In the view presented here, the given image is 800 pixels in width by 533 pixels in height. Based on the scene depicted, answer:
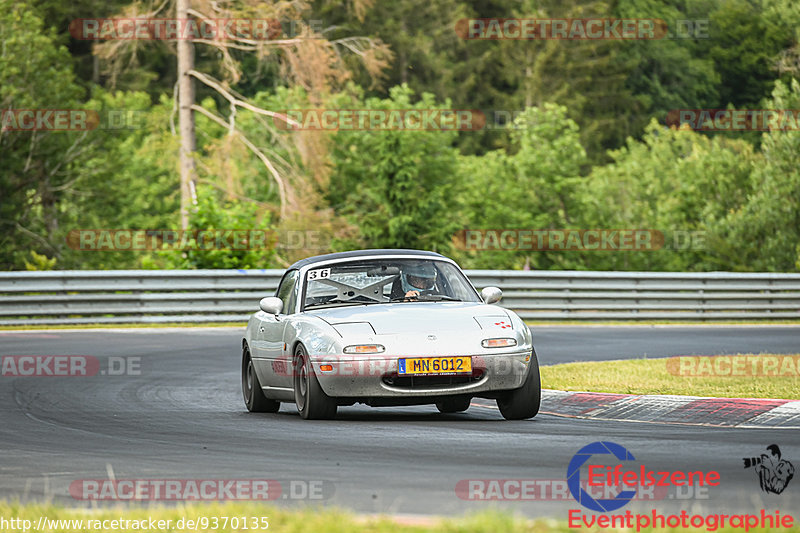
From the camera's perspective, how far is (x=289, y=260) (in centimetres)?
3844

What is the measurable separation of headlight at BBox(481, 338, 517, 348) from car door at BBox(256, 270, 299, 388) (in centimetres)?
189

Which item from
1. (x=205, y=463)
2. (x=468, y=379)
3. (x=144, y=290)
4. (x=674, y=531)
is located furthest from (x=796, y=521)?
(x=144, y=290)

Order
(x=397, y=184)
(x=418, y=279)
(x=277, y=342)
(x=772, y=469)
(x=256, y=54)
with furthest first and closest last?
(x=397, y=184), (x=256, y=54), (x=418, y=279), (x=277, y=342), (x=772, y=469)

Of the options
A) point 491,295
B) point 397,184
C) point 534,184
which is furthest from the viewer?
point 534,184

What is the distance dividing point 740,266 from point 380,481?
128 ft

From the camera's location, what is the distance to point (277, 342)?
1182cm

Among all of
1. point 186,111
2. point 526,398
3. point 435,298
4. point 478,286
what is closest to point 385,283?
point 435,298

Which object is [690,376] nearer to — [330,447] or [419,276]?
[419,276]

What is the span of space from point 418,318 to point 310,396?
3.58 feet

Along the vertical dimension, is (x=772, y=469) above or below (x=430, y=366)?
below

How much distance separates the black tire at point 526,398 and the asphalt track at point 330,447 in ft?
0.66

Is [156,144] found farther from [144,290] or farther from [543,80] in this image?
[543,80]

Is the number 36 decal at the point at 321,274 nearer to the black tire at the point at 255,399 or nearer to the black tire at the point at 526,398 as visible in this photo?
the black tire at the point at 255,399

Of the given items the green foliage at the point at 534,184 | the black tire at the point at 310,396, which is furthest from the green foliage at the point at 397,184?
the black tire at the point at 310,396
